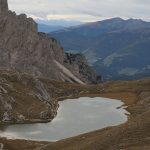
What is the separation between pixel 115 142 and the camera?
7644cm

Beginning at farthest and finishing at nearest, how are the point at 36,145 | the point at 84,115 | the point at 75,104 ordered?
the point at 75,104, the point at 84,115, the point at 36,145

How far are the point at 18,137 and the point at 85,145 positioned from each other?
3283 cm

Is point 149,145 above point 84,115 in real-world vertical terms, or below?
above

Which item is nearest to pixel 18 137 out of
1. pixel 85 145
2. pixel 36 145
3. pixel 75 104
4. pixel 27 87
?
pixel 36 145

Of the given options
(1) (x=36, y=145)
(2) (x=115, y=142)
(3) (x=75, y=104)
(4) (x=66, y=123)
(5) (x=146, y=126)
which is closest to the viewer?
(2) (x=115, y=142)

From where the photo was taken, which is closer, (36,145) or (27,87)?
(36,145)

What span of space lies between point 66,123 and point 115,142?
5240 cm

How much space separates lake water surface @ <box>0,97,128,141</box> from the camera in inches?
4376

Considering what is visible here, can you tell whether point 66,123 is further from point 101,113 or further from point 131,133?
point 131,133

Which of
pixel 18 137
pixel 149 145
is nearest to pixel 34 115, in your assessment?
pixel 18 137

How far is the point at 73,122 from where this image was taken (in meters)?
130

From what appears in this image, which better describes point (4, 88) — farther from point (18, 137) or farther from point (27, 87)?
point (18, 137)

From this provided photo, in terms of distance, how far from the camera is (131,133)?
79.4m

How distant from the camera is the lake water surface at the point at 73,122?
365 feet
